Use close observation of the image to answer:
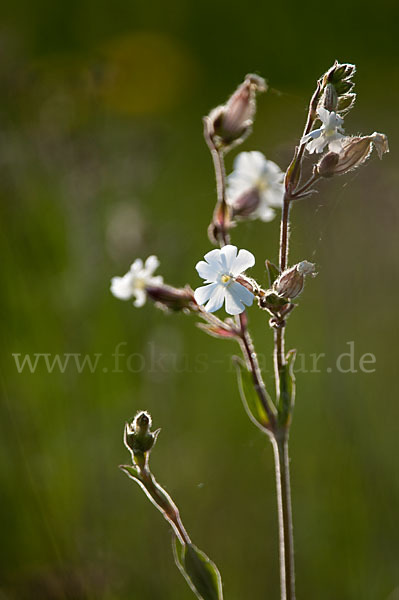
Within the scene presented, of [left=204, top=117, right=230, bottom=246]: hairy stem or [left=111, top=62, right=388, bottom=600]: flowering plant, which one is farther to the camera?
[left=204, top=117, right=230, bottom=246]: hairy stem

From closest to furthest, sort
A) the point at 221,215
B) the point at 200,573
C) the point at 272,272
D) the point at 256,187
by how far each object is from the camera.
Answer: the point at 200,573, the point at 272,272, the point at 221,215, the point at 256,187

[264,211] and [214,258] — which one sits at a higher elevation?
[264,211]

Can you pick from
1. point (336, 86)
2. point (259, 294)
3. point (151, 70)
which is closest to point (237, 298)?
point (259, 294)

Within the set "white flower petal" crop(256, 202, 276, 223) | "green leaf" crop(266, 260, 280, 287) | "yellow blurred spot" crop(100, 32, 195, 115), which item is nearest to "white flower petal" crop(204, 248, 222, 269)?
"green leaf" crop(266, 260, 280, 287)

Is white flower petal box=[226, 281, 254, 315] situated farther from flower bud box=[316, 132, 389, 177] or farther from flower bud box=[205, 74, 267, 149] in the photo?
flower bud box=[205, 74, 267, 149]

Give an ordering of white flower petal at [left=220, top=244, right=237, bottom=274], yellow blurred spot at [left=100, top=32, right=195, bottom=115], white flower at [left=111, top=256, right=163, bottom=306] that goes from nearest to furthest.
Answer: white flower petal at [left=220, top=244, right=237, bottom=274], white flower at [left=111, top=256, right=163, bottom=306], yellow blurred spot at [left=100, top=32, right=195, bottom=115]

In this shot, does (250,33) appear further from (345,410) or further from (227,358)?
(345,410)

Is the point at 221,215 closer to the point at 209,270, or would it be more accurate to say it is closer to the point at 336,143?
the point at 209,270
